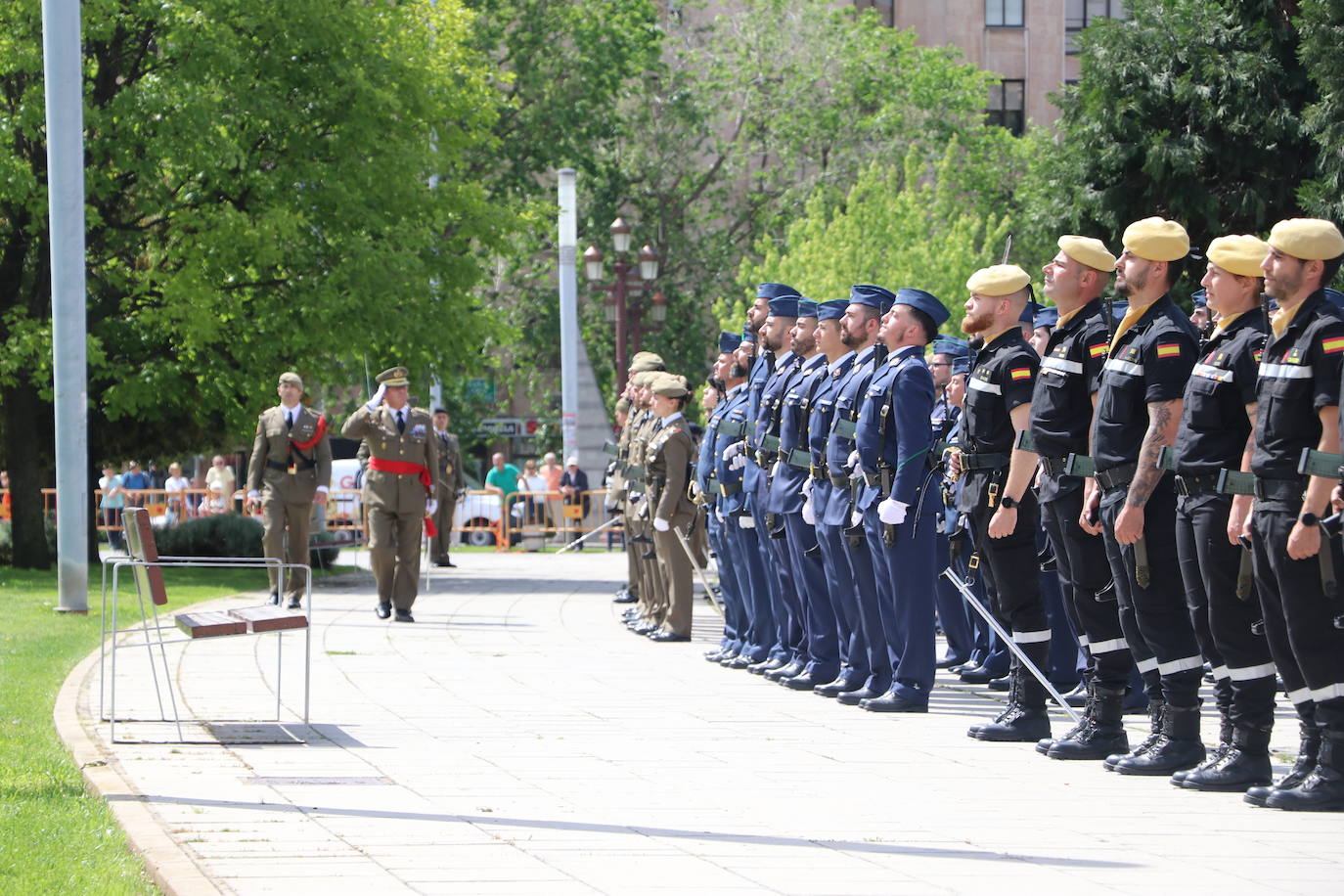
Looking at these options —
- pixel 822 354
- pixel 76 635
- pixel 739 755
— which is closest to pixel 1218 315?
pixel 739 755

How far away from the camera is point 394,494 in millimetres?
17703

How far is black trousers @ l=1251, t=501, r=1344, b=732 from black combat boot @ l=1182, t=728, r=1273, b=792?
453 millimetres

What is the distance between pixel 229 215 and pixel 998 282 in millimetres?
15406

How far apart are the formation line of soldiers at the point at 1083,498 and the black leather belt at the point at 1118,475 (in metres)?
0.01

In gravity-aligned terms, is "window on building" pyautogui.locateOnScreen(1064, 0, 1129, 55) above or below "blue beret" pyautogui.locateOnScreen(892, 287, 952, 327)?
above

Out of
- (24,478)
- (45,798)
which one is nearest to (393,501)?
(24,478)

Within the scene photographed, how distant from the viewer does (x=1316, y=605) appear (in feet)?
25.0

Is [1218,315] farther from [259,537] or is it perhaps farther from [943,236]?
[943,236]

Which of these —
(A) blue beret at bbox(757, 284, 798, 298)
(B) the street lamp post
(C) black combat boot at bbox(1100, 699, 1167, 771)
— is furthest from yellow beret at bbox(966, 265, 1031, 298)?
(B) the street lamp post

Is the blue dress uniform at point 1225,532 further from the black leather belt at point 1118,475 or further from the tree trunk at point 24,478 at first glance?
the tree trunk at point 24,478

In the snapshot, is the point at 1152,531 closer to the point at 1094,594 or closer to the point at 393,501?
the point at 1094,594

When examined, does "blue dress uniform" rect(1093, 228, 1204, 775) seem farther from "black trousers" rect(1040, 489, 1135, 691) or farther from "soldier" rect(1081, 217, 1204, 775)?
"black trousers" rect(1040, 489, 1135, 691)

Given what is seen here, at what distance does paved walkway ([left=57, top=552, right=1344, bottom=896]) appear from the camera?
645 centimetres

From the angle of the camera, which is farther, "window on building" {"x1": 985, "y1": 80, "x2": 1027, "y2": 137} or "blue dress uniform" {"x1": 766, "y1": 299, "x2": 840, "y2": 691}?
"window on building" {"x1": 985, "y1": 80, "x2": 1027, "y2": 137}
